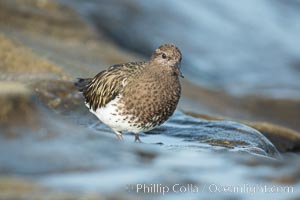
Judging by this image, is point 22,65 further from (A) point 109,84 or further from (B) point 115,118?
(B) point 115,118

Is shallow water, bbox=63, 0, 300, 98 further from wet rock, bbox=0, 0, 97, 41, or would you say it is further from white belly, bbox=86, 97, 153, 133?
white belly, bbox=86, 97, 153, 133

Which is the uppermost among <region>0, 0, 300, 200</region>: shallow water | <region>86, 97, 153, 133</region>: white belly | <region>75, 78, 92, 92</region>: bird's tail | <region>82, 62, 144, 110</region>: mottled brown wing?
<region>75, 78, 92, 92</region>: bird's tail

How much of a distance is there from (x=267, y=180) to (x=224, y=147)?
1312 mm

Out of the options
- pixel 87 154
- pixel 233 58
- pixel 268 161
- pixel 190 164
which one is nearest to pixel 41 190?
pixel 87 154

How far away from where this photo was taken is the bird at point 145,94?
6258 mm

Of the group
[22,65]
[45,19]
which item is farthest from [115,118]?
[45,19]

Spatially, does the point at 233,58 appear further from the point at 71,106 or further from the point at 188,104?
the point at 71,106

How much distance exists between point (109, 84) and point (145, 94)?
431 mm

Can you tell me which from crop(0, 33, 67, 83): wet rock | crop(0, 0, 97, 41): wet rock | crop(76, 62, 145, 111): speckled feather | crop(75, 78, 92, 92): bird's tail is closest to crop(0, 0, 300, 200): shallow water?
crop(75, 78, 92, 92): bird's tail

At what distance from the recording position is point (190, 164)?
5043 mm

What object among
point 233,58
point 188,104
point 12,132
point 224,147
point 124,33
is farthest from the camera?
point 233,58

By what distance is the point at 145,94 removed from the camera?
20.7ft

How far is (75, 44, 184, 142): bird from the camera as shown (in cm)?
626

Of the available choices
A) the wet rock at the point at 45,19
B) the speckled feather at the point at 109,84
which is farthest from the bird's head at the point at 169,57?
the wet rock at the point at 45,19
